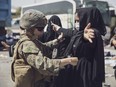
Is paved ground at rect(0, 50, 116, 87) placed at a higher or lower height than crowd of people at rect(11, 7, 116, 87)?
lower

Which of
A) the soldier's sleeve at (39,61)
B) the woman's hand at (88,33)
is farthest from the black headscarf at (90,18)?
the soldier's sleeve at (39,61)

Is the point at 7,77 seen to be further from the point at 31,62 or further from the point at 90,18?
the point at 31,62

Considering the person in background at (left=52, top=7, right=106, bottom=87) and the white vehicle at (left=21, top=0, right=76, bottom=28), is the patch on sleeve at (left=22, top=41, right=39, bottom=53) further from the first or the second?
the white vehicle at (left=21, top=0, right=76, bottom=28)

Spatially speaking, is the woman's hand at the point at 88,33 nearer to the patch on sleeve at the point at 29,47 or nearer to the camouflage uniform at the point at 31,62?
the camouflage uniform at the point at 31,62

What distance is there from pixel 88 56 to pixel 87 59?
0.10 ft

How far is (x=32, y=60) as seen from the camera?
3117mm

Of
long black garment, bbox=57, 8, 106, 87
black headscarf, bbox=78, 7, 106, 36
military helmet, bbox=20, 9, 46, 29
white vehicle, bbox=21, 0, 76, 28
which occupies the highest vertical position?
military helmet, bbox=20, 9, 46, 29

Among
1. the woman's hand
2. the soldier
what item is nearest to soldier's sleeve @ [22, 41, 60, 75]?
the soldier

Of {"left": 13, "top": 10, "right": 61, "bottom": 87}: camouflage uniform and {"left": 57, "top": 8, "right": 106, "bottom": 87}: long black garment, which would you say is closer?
{"left": 13, "top": 10, "right": 61, "bottom": 87}: camouflage uniform

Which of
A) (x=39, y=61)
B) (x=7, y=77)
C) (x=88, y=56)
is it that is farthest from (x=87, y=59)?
(x=7, y=77)

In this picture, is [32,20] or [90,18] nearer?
[32,20]

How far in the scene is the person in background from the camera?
3820mm

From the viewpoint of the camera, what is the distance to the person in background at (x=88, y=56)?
3820mm

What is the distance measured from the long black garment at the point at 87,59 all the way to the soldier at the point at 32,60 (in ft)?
2.05
